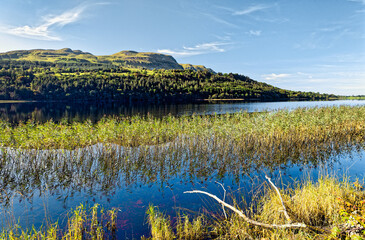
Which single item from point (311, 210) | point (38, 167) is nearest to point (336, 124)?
point (311, 210)

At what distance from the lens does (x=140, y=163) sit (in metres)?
14.5

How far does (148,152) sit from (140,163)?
137cm

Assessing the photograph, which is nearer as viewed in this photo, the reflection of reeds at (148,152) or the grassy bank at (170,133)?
the reflection of reeds at (148,152)

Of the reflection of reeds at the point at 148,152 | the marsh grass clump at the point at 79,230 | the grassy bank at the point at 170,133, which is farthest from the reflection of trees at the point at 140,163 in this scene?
the marsh grass clump at the point at 79,230

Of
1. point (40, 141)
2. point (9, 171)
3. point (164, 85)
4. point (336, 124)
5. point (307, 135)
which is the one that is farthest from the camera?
point (164, 85)

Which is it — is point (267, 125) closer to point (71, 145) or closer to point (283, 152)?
point (283, 152)

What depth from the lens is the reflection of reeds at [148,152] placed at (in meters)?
12.4

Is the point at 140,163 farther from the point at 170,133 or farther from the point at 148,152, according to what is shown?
the point at 170,133

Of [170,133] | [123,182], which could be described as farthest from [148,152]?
[170,133]

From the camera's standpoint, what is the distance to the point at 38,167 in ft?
42.0

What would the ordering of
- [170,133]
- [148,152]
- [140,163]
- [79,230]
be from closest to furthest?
[79,230] < [140,163] < [148,152] < [170,133]

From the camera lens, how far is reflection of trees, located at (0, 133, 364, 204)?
11812 millimetres

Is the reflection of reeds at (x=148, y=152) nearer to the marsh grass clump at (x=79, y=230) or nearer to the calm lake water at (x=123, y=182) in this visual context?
the calm lake water at (x=123, y=182)

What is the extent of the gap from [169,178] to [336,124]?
2267 cm
